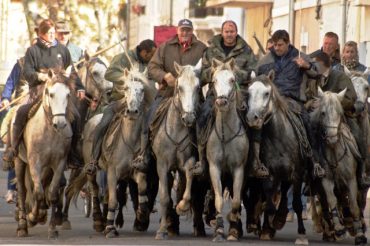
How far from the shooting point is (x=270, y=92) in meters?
22.0

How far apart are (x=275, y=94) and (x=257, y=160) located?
2.86 feet

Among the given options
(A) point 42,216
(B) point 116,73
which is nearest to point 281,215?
(A) point 42,216

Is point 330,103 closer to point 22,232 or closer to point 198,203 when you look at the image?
point 198,203

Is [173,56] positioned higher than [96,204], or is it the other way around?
[173,56]

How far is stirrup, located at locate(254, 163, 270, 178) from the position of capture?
72.1 feet

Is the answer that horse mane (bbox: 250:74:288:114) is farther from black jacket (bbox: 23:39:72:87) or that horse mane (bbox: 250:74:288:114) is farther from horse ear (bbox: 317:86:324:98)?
black jacket (bbox: 23:39:72:87)

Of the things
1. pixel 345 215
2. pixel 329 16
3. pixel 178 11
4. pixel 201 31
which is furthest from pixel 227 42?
pixel 178 11

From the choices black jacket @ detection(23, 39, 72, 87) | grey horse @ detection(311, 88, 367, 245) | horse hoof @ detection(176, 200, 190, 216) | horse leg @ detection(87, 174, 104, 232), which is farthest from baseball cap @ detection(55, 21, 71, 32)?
horse hoof @ detection(176, 200, 190, 216)

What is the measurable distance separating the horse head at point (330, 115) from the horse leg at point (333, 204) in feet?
1.87

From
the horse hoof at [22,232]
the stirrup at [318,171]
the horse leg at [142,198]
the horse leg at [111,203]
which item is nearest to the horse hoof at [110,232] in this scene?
the horse leg at [111,203]

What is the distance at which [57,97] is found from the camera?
2197 centimetres

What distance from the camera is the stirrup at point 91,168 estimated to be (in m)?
23.2

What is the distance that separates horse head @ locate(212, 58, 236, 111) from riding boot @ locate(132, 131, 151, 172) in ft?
4.79

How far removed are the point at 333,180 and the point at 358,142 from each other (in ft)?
3.05
